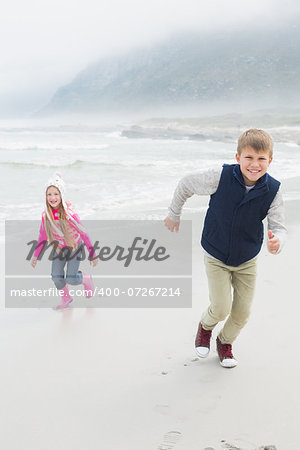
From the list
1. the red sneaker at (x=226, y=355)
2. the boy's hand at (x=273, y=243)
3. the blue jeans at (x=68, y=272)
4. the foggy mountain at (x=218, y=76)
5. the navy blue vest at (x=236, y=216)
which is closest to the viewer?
the boy's hand at (x=273, y=243)

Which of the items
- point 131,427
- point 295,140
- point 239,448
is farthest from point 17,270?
point 295,140

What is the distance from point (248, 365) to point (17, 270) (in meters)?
2.94

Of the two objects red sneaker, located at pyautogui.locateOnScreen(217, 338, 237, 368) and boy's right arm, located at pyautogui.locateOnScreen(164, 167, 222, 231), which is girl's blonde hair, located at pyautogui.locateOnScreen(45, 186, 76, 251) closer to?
boy's right arm, located at pyautogui.locateOnScreen(164, 167, 222, 231)

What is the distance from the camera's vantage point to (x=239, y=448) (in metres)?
2.26

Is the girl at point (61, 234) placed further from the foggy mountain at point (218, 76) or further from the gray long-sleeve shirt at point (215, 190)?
the foggy mountain at point (218, 76)

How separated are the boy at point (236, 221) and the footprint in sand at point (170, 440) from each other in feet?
2.45

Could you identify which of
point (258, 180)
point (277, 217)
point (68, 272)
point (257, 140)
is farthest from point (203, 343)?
point (68, 272)

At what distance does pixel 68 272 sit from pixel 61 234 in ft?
1.17

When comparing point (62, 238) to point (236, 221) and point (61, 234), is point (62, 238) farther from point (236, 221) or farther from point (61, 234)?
point (236, 221)

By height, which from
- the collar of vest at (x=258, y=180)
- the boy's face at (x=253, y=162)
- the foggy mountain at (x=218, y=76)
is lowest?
the collar of vest at (x=258, y=180)

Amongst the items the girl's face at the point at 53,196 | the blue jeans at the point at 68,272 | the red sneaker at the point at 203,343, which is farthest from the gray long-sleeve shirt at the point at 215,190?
the blue jeans at the point at 68,272

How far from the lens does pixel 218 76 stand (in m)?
157

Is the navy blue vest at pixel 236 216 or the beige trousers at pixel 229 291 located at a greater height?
the navy blue vest at pixel 236 216

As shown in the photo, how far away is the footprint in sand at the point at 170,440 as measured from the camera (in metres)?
2.29
